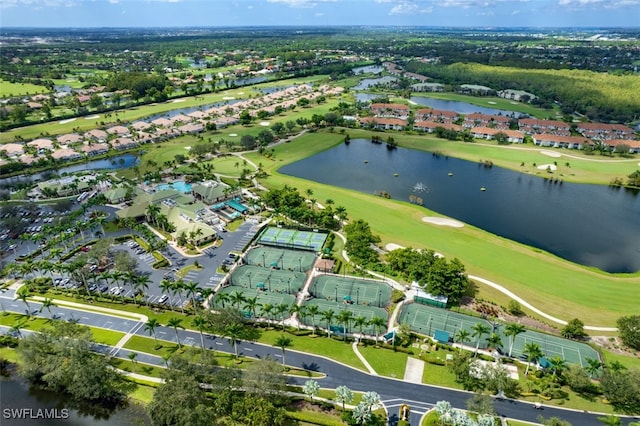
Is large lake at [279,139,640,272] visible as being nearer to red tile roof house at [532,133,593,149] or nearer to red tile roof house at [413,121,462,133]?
red tile roof house at [413,121,462,133]

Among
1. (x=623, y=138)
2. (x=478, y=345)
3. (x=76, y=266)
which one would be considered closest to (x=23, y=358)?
(x=76, y=266)

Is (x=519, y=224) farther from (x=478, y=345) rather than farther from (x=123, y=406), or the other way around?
(x=123, y=406)

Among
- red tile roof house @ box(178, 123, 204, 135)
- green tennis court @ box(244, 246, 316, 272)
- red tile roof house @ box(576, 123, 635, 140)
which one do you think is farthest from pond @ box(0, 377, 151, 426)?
red tile roof house @ box(576, 123, 635, 140)

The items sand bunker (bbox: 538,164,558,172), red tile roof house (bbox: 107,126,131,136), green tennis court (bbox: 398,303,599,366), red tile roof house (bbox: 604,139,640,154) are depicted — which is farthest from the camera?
A: red tile roof house (bbox: 107,126,131,136)

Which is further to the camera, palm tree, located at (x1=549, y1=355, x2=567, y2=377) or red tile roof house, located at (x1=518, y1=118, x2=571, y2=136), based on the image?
red tile roof house, located at (x1=518, y1=118, x2=571, y2=136)

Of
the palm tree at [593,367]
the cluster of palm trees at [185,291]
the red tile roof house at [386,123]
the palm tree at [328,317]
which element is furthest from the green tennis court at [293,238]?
the red tile roof house at [386,123]

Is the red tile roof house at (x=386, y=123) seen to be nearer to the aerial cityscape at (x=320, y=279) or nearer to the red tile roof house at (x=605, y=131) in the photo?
the aerial cityscape at (x=320, y=279)

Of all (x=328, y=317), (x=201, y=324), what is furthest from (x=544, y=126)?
(x=201, y=324)
